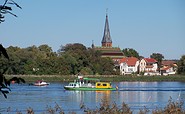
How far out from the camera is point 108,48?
4998 inches

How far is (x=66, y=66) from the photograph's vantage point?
264 ft

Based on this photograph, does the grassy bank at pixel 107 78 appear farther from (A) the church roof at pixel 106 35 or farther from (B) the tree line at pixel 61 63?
(A) the church roof at pixel 106 35

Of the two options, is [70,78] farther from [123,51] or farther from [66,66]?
[123,51]

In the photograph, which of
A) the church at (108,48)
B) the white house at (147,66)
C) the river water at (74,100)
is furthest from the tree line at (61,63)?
the church at (108,48)

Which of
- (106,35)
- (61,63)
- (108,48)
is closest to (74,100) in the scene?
(61,63)

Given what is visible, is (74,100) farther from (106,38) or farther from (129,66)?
(106,38)

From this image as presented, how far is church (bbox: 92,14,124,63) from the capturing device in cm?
12262

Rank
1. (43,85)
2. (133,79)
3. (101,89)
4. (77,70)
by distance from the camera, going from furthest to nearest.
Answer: (133,79) < (77,70) < (43,85) < (101,89)

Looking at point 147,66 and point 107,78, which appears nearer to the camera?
point 107,78

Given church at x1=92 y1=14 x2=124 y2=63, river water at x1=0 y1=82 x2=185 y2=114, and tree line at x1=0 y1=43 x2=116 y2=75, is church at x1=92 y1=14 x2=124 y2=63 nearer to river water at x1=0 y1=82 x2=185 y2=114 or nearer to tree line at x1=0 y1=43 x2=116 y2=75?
tree line at x1=0 y1=43 x2=116 y2=75

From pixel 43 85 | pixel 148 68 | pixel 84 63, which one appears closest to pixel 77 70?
pixel 84 63

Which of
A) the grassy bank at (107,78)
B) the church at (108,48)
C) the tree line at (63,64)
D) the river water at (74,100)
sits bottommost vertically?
the river water at (74,100)

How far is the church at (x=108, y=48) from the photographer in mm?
122625

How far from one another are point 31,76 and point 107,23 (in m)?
60.0
